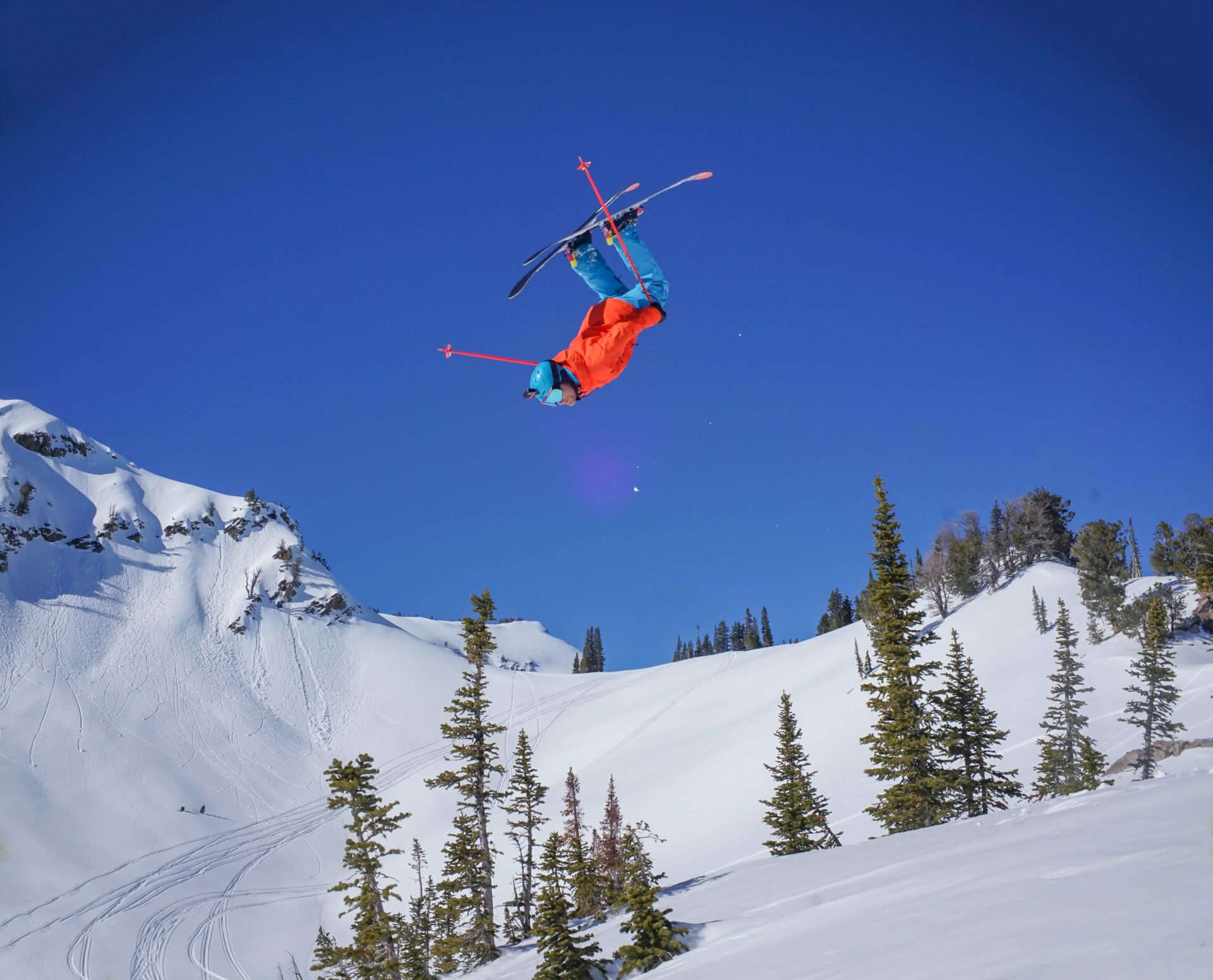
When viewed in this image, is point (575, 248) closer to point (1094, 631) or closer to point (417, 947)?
point (417, 947)

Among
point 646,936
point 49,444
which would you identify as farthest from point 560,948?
point 49,444

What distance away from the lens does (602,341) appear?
8.64 m

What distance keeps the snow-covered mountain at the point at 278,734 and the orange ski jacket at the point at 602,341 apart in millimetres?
6266

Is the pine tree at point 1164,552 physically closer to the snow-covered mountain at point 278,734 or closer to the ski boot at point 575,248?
the snow-covered mountain at point 278,734

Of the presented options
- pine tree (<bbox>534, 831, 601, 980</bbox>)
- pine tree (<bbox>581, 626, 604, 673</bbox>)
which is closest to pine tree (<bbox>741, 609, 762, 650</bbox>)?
pine tree (<bbox>581, 626, 604, 673</bbox>)

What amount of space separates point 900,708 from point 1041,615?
4312 centimetres

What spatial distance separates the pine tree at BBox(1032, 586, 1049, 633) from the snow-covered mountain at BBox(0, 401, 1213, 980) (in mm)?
1034

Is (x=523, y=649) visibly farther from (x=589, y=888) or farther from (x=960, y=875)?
(x=960, y=875)

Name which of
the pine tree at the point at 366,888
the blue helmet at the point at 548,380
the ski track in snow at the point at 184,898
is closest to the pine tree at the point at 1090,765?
the pine tree at the point at 366,888

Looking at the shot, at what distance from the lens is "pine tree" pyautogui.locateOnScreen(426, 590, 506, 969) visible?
1958 centimetres

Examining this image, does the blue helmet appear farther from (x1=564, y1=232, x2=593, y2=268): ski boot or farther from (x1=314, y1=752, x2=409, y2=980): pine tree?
(x1=314, y1=752, x2=409, y2=980): pine tree

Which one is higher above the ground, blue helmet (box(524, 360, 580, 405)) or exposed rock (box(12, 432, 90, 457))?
exposed rock (box(12, 432, 90, 457))

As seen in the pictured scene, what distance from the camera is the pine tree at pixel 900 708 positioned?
59.5 feet

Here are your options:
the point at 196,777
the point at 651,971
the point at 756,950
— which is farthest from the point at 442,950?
the point at 196,777
